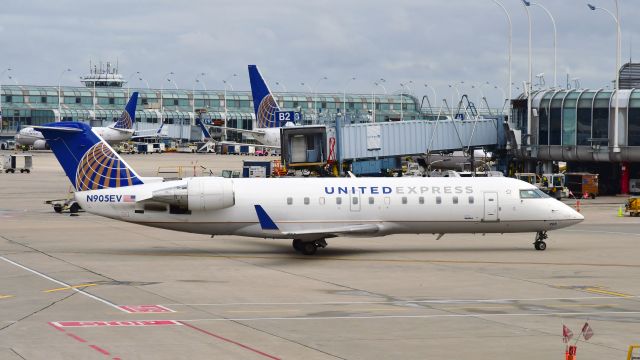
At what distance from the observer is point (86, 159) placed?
46344mm

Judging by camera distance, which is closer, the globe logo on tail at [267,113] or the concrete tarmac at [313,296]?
the concrete tarmac at [313,296]

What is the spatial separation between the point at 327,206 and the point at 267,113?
225 ft

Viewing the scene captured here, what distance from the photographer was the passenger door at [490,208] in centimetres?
4612

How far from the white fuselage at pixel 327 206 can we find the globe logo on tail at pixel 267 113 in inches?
2616

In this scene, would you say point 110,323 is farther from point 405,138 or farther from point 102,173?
point 405,138

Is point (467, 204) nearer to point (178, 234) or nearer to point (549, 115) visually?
point (178, 234)

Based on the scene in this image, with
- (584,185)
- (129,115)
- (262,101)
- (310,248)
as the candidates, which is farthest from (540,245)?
(129,115)

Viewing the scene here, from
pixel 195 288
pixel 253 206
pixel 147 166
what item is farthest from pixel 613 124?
pixel 147 166

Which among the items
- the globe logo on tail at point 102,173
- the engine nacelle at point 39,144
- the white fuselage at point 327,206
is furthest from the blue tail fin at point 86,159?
the engine nacelle at point 39,144

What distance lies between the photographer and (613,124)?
8456 cm

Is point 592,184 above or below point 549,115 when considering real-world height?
below

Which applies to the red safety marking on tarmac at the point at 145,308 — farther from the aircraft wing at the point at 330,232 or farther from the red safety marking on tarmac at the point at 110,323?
the aircraft wing at the point at 330,232

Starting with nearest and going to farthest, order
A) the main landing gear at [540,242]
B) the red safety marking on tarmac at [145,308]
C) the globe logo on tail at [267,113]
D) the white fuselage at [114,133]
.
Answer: the red safety marking on tarmac at [145,308] → the main landing gear at [540,242] → the globe logo on tail at [267,113] → the white fuselage at [114,133]

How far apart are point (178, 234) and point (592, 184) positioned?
41192 mm
